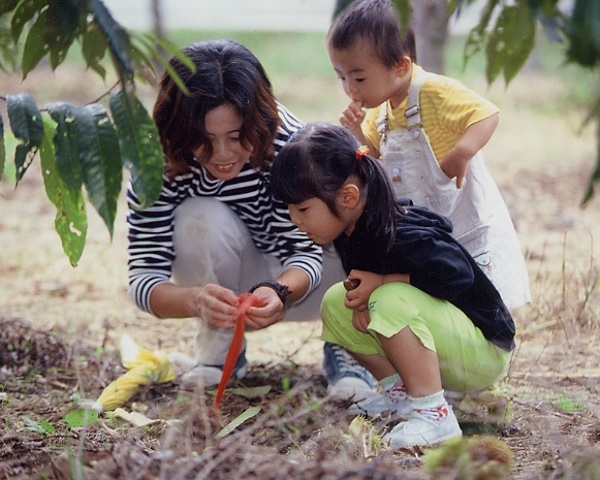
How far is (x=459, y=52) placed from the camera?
36.4ft

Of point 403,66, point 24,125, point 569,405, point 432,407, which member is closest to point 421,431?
point 432,407

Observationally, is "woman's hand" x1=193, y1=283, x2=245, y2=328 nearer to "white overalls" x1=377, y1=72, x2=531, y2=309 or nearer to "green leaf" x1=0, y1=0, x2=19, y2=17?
"white overalls" x1=377, y1=72, x2=531, y2=309

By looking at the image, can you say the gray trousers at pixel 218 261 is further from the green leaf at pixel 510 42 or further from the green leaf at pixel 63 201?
the green leaf at pixel 510 42

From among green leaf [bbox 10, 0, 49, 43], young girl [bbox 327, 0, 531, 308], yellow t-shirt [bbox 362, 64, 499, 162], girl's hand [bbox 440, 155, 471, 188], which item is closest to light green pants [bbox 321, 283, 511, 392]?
young girl [bbox 327, 0, 531, 308]

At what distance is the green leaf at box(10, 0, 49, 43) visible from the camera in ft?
4.72

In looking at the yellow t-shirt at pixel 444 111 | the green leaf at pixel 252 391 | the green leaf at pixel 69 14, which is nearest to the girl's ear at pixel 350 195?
the yellow t-shirt at pixel 444 111

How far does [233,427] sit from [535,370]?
94cm

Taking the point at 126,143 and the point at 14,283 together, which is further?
the point at 14,283

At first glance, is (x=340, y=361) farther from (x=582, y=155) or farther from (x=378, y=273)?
(x=582, y=155)

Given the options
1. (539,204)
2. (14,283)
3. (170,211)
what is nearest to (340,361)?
(170,211)

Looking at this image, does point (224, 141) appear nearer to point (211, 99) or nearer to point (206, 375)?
point (211, 99)

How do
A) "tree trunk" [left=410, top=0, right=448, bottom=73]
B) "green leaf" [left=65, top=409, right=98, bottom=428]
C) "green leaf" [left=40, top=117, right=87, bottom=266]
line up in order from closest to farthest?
1. "green leaf" [left=40, top=117, right=87, bottom=266]
2. "green leaf" [left=65, top=409, right=98, bottom=428]
3. "tree trunk" [left=410, top=0, right=448, bottom=73]

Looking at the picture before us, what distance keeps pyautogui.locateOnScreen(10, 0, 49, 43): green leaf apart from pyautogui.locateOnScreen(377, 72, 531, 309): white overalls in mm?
992

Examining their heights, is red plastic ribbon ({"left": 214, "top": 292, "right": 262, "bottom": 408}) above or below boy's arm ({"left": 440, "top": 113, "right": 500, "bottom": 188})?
below
